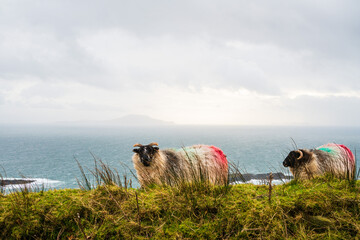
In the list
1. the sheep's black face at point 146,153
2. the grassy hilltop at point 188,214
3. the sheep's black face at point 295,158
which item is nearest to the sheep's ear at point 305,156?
the sheep's black face at point 295,158

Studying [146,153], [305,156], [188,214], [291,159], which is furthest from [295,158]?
[188,214]

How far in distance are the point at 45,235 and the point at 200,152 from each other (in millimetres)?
7467

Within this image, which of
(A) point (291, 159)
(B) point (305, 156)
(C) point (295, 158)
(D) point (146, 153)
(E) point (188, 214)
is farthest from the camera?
(B) point (305, 156)

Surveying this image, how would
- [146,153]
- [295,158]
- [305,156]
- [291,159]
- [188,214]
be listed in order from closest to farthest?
[188,214] → [146,153] → [295,158] → [291,159] → [305,156]

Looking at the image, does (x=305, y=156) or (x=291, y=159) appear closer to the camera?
(x=291, y=159)

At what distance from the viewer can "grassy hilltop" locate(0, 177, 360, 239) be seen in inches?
99.8

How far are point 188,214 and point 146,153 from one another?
614cm

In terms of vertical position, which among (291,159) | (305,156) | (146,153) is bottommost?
(291,159)

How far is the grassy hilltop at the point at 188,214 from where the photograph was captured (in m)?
2.54

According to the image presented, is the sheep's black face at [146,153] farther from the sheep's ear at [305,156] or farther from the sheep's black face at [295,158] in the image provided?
the sheep's ear at [305,156]

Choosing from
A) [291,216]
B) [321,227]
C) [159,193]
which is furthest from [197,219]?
[321,227]

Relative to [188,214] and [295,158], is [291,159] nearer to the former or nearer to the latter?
[295,158]

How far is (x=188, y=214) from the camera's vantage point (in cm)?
283

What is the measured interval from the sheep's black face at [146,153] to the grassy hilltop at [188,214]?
17.2 feet
